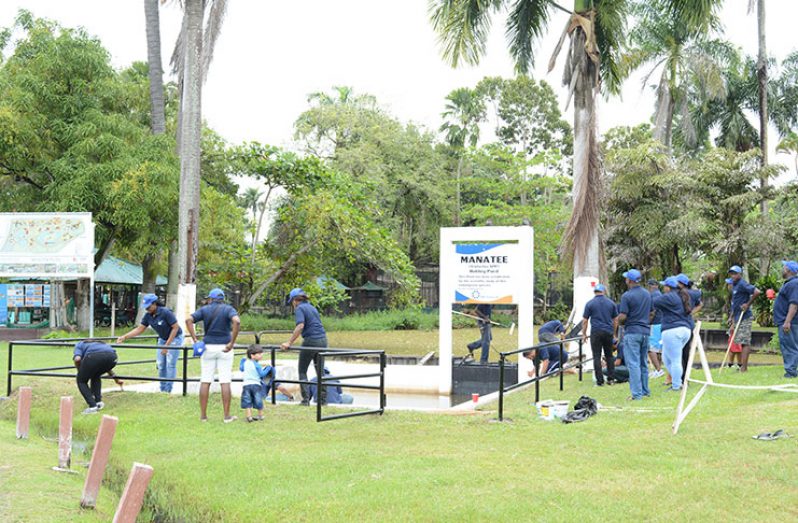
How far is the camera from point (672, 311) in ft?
40.4

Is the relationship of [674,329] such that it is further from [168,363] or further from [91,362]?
[91,362]

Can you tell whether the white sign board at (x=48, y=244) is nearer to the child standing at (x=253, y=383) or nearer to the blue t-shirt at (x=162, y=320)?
the blue t-shirt at (x=162, y=320)

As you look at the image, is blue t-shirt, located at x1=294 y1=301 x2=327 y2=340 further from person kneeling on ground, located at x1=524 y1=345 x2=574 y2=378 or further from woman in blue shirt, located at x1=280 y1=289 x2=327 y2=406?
person kneeling on ground, located at x1=524 y1=345 x2=574 y2=378

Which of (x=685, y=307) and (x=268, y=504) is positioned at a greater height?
(x=685, y=307)

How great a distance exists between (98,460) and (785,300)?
1029cm

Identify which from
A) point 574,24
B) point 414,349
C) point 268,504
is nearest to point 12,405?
point 268,504

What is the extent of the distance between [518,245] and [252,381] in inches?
291

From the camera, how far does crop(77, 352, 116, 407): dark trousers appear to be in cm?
1164

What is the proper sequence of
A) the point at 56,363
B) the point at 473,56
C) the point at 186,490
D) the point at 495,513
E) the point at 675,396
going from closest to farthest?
the point at 495,513, the point at 186,490, the point at 675,396, the point at 56,363, the point at 473,56

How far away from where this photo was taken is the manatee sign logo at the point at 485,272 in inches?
658

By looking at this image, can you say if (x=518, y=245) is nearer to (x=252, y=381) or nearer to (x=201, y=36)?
(x=252, y=381)

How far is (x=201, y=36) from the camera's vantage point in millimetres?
21328

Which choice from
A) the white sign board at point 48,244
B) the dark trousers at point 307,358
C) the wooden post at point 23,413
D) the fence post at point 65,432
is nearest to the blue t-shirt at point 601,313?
the dark trousers at point 307,358

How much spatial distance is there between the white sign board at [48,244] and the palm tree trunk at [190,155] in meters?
4.70
